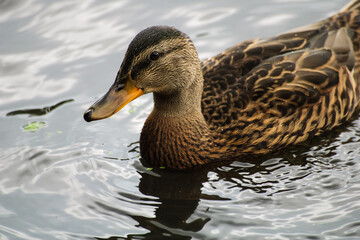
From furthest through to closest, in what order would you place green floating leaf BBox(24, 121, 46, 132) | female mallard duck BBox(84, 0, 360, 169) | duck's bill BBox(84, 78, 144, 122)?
green floating leaf BBox(24, 121, 46, 132) → female mallard duck BBox(84, 0, 360, 169) → duck's bill BBox(84, 78, 144, 122)

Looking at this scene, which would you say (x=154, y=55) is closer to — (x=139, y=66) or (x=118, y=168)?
(x=139, y=66)

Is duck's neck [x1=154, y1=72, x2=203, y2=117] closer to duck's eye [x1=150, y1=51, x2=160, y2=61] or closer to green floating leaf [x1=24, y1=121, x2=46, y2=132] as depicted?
duck's eye [x1=150, y1=51, x2=160, y2=61]

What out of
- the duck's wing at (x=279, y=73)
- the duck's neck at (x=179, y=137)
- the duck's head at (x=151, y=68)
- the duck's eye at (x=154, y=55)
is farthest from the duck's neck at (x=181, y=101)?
the duck's eye at (x=154, y=55)

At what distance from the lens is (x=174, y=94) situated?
6.89m

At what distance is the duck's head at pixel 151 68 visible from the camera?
6.36 metres

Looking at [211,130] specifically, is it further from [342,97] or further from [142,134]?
[342,97]

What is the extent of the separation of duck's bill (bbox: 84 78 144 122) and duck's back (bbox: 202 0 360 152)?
1.16 metres

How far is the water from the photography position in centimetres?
629

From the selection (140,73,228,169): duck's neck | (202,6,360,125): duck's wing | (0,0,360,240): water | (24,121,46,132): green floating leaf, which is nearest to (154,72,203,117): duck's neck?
(140,73,228,169): duck's neck

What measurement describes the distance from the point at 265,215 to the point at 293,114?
1.53m

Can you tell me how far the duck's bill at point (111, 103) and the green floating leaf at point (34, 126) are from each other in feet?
6.05

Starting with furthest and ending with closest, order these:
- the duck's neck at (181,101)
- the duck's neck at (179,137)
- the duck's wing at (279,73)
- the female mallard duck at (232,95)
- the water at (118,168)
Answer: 1. the duck's wing at (279,73)
2. the duck's neck at (179,137)
3. the duck's neck at (181,101)
4. the female mallard duck at (232,95)
5. the water at (118,168)

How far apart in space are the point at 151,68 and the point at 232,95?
1144mm

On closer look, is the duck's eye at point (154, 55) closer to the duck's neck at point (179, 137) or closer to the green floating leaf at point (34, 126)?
the duck's neck at point (179, 137)
